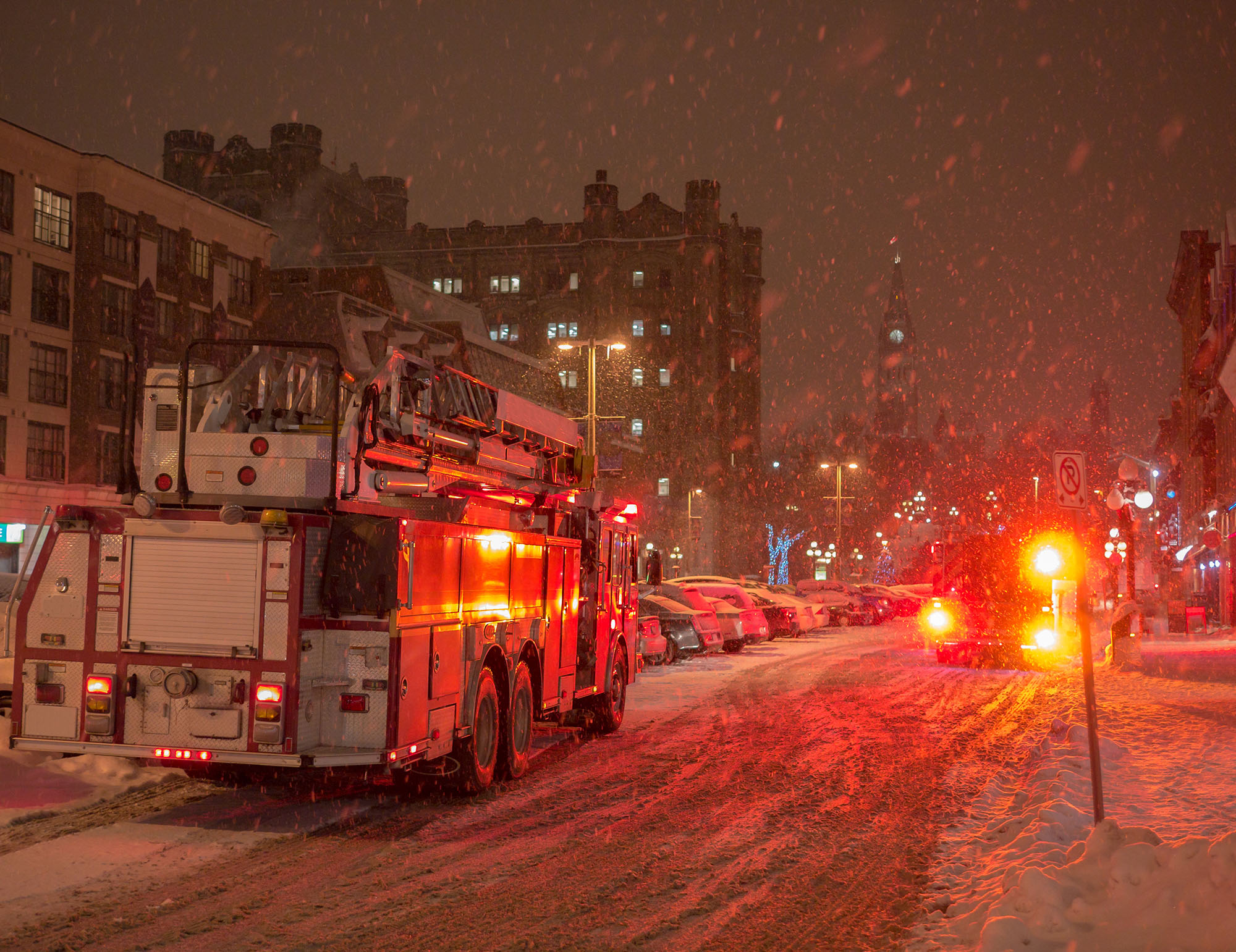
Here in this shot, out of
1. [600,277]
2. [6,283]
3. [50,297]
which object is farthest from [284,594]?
[600,277]

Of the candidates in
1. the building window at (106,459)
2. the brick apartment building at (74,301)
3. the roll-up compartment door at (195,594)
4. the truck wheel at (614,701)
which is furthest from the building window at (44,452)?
the roll-up compartment door at (195,594)

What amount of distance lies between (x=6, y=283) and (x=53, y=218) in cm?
312

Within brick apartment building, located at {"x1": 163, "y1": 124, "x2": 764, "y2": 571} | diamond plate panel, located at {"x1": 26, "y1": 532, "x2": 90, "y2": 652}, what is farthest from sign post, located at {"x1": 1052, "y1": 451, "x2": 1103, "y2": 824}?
brick apartment building, located at {"x1": 163, "y1": 124, "x2": 764, "y2": 571}

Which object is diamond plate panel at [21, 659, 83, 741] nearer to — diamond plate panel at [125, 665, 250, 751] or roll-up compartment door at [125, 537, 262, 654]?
diamond plate panel at [125, 665, 250, 751]

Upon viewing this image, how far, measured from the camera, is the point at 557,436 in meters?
15.5

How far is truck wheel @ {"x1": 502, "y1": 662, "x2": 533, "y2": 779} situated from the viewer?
11500 mm

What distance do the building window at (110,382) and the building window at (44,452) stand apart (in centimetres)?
206

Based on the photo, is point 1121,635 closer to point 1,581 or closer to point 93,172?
point 1,581

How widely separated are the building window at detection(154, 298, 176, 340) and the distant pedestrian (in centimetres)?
3531

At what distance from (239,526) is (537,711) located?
14.8 ft

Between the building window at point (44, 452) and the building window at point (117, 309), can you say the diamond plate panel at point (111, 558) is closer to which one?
the building window at point (44, 452)

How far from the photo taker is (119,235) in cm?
4619

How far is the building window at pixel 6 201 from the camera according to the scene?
41844 millimetres

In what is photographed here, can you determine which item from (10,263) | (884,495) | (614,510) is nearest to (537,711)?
(614,510)
